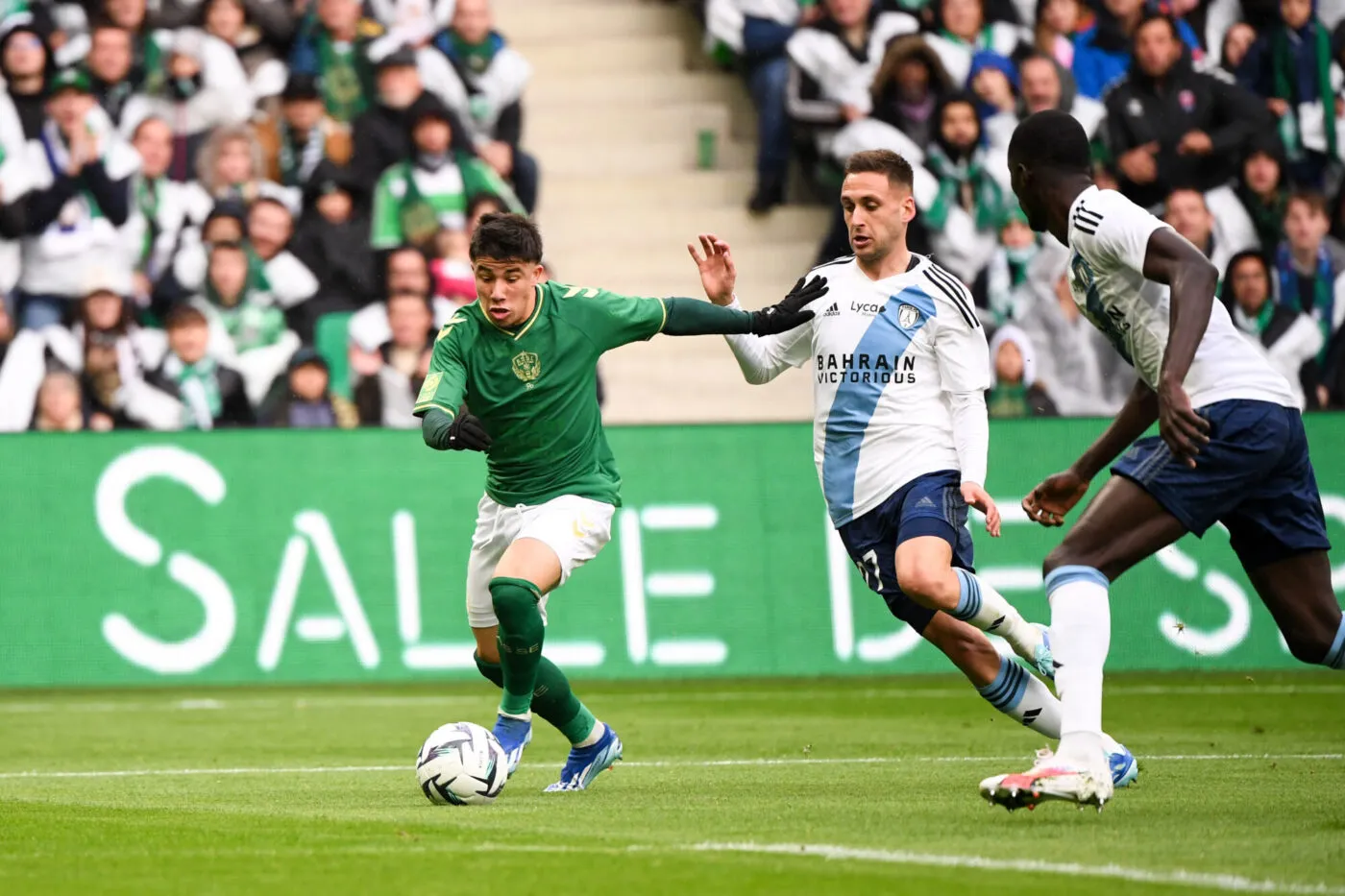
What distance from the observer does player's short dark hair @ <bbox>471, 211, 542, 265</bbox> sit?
7273 millimetres

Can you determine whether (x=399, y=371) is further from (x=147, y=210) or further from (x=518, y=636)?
(x=518, y=636)

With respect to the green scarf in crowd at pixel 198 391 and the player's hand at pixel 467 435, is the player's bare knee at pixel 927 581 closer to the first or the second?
the player's hand at pixel 467 435

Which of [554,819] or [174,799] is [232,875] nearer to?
[554,819]

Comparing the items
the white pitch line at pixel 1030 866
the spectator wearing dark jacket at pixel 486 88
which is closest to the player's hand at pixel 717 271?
the white pitch line at pixel 1030 866

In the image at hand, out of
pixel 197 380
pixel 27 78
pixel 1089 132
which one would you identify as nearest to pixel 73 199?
pixel 27 78

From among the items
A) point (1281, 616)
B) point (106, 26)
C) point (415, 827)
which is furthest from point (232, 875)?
point (106, 26)

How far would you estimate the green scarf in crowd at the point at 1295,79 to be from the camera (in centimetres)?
1612

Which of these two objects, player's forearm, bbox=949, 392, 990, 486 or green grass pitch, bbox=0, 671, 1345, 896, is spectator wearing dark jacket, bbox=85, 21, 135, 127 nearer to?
green grass pitch, bbox=0, 671, 1345, 896

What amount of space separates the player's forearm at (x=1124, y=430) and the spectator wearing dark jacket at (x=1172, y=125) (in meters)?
9.34

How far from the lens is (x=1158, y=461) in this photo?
6.12 meters

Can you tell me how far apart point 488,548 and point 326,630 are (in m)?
5.32

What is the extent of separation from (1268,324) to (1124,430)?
352 inches

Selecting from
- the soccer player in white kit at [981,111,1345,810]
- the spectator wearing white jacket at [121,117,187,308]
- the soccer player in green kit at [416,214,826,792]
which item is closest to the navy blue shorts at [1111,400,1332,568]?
the soccer player in white kit at [981,111,1345,810]

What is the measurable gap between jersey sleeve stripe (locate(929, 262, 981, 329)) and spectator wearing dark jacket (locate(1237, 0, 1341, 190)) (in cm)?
919
